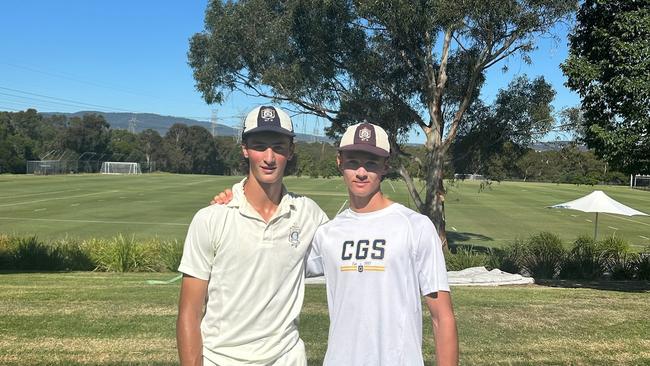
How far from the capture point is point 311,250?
10.0 feet

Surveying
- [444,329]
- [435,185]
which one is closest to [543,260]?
[435,185]

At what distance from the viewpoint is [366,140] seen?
297 centimetres

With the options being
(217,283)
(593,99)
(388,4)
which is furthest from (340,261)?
(388,4)

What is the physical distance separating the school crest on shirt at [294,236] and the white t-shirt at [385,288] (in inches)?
9.4

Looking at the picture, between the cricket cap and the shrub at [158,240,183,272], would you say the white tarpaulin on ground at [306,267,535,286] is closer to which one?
the shrub at [158,240,183,272]

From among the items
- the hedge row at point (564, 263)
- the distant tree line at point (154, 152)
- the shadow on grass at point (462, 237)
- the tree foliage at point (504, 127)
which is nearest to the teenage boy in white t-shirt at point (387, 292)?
the hedge row at point (564, 263)

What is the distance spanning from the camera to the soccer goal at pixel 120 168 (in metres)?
121

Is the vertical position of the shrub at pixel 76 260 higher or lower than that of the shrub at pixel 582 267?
lower

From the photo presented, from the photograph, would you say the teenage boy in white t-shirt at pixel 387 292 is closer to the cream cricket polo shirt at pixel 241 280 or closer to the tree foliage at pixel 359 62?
the cream cricket polo shirt at pixel 241 280

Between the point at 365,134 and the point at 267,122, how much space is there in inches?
20.3

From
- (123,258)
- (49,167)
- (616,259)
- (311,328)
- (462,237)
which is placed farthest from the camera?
(49,167)

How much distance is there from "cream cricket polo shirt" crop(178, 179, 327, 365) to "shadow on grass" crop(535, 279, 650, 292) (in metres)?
12.6

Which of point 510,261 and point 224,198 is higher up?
point 224,198

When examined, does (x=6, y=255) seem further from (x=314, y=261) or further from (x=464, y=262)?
(x=314, y=261)
